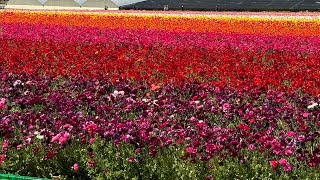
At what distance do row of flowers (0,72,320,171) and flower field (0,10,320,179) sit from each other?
0.02m

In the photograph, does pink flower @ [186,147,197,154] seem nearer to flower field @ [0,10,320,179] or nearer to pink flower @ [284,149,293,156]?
flower field @ [0,10,320,179]

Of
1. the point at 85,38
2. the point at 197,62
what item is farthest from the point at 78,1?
the point at 197,62

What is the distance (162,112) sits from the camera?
7.68 meters

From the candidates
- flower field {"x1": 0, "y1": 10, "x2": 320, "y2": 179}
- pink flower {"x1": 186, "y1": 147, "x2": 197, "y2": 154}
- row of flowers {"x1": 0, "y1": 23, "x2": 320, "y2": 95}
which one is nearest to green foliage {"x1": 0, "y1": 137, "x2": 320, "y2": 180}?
flower field {"x1": 0, "y1": 10, "x2": 320, "y2": 179}

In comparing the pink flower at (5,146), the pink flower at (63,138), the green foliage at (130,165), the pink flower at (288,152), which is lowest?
the green foliage at (130,165)

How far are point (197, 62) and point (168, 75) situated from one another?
5.23ft

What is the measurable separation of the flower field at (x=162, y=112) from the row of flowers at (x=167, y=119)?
19mm

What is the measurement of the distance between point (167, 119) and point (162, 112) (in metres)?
0.64

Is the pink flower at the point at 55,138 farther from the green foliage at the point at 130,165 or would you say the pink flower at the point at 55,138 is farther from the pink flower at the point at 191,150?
the pink flower at the point at 191,150

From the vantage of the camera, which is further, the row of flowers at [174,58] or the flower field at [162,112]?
the row of flowers at [174,58]

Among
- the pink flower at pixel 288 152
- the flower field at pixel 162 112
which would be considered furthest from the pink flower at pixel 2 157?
the pink flower at pixel 288 152

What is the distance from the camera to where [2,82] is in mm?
10047

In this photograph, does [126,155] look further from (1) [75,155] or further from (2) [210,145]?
(2) [210,145]

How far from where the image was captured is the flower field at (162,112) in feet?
18.6
